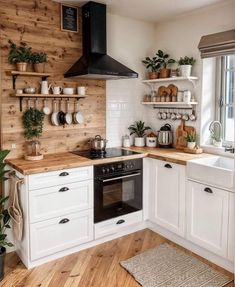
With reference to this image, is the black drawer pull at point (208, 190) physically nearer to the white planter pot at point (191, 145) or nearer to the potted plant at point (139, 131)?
the white planter pot at point (191, 145)

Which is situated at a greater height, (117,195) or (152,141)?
(152,141)

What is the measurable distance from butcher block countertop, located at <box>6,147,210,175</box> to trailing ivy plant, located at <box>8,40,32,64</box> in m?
0.98

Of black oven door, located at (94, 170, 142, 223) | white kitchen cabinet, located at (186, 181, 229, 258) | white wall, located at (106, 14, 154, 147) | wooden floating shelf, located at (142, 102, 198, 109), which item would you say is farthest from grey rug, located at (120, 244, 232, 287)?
wooden floating shelf, located at (142, 102, 198, 109)

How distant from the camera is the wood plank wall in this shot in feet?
9.40

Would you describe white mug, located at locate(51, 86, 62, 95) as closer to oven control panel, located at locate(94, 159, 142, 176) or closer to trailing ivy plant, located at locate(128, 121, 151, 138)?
oven control panel, located at locate(94, 159, 142, 176)

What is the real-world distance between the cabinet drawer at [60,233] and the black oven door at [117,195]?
15cm

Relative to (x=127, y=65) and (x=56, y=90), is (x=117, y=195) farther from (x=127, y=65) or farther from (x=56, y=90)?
(x=127, y=65)

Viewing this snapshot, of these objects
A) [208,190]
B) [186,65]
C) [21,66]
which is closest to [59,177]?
[21,66]

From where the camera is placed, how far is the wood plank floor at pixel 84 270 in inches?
94.7

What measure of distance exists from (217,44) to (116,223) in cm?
215

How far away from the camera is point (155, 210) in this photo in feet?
10.8

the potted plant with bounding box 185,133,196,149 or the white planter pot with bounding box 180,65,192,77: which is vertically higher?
the white planter pot with bounding box 180,65,192,77

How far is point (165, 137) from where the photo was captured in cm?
366

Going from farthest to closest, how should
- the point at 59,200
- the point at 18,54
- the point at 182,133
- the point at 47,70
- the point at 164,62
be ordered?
the point at 164,62 < the point at 182,133 < the point at 47,70 < the point at 18,54 < the point at 59,200
